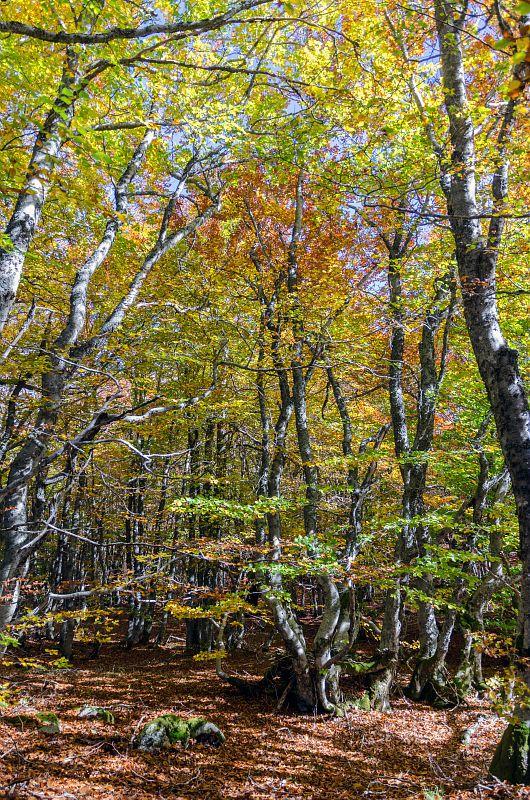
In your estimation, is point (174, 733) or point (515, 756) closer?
point (515, 756)

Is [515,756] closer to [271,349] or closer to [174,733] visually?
[174,733]

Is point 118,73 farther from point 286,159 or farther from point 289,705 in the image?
point 289,705

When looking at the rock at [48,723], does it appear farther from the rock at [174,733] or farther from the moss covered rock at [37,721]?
the rock at [174,733]

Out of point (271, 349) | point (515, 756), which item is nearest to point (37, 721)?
point (515, 756)

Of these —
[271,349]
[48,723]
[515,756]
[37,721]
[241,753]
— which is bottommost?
[241,753]

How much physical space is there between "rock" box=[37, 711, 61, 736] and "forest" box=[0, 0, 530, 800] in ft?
0.17

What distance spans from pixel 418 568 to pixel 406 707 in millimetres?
4779

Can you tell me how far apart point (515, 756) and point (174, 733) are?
5.31 metres

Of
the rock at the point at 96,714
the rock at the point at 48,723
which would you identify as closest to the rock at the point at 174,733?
the rock at the point at 96,714

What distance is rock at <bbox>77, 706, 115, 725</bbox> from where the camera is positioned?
8383 mm

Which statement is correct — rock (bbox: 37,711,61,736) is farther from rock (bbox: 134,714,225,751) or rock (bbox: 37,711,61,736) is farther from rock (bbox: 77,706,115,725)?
rock (bbox: 134,714,225,751)

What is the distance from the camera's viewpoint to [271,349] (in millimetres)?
11156

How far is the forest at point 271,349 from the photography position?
17.4 ft

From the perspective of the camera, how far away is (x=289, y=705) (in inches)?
392
